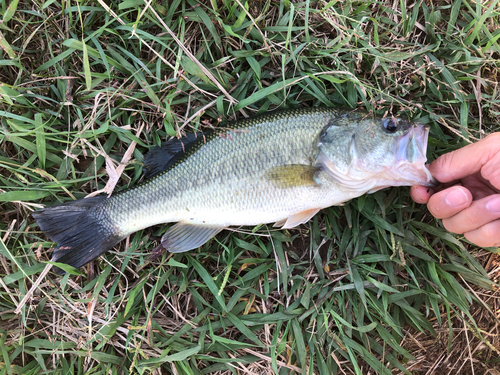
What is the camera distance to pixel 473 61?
2.57 meters

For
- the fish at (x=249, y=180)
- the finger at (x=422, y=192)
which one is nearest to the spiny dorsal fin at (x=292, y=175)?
the fish at (x=249, y=180)

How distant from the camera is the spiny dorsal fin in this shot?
2.41m

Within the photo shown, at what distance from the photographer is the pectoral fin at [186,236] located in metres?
2.60

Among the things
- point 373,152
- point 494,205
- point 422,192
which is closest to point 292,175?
point 373,152

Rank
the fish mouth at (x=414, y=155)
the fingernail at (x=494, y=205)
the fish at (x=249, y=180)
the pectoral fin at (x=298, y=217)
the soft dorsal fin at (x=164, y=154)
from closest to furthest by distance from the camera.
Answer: the fingernail at (x=494, y=205), the fish mouth at (x=414, y=155), the fish at (x=249, y=180), the pectoral fin at (x=298, y=217), the soft dorsal fin at (x=164, y=154)

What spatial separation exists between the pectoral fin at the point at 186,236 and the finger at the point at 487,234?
1.92 metres

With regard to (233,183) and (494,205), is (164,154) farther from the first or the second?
(494,205)

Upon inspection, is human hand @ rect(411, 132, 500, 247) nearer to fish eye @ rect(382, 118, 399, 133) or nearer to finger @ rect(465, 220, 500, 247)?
finger @ rect(465, 220, 500, 247)

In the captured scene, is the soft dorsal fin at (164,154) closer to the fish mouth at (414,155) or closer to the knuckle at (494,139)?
the fish mouth at (414,155)

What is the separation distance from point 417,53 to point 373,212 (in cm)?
139

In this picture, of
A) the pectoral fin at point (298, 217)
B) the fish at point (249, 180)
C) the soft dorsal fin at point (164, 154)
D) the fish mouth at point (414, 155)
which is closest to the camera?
the fish mouth at point (414, 155)

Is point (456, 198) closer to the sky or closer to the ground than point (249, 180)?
closer to the ground

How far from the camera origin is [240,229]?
2.74 meters

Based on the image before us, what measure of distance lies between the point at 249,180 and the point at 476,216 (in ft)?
5.33
